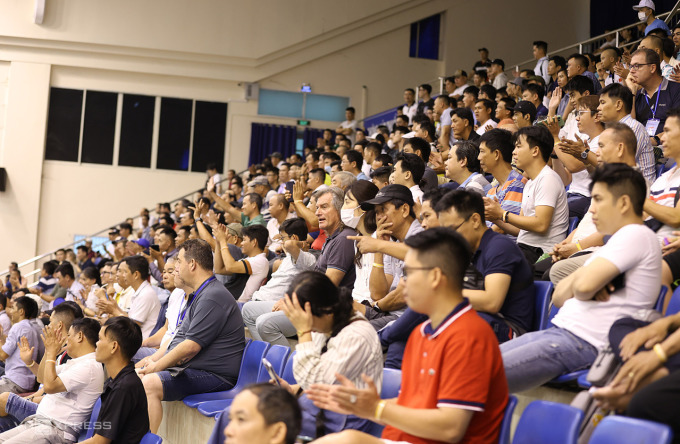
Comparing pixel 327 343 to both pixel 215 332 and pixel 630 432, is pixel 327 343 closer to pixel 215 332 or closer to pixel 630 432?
pixel 630 432

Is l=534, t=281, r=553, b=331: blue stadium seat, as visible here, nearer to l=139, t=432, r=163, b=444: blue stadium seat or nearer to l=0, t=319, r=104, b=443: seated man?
l=139, t=432, r=163, b=444: blue stadium seat

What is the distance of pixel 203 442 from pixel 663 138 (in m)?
2.80

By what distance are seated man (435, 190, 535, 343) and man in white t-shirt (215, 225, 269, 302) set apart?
2587 millimetres

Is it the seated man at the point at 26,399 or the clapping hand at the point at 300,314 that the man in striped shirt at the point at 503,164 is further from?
the seated man at the point at 26,399

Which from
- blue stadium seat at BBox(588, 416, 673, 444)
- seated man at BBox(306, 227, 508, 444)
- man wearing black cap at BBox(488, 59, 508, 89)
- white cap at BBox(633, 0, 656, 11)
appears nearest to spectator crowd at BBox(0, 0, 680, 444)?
seated man at BBox(306, 227, 508, 444)

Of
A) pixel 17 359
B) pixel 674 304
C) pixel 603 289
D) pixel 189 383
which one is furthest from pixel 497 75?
pixel 603 289

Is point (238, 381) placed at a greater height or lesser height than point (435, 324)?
lesser

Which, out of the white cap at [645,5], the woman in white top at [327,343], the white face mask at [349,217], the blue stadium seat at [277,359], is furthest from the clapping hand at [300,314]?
the white cap at [645,5]

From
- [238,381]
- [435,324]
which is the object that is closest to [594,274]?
[435,324]

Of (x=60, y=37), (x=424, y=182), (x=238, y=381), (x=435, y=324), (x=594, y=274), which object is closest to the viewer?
(x=435, y=324)

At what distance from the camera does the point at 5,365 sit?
670 cm

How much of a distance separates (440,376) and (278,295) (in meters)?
3.07

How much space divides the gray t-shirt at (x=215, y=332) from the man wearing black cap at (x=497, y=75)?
312 inches

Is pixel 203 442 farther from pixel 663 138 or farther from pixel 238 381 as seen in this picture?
pixel 663 138
